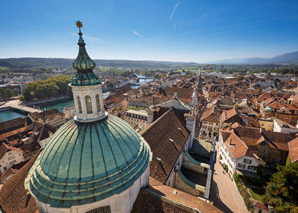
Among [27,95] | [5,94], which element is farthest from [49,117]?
[5,94]

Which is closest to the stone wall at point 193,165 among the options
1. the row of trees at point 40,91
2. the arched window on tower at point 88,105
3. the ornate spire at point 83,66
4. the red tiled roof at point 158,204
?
the red tiled roof at point 158,204

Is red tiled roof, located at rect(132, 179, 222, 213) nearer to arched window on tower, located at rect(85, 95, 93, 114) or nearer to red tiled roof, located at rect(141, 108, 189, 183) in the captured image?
red tiled roof, located at rect(141, 108, 189, 183)

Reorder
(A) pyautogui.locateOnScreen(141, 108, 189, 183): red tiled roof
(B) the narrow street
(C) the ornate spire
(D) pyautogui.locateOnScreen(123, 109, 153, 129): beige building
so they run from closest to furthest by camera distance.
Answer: (C) the ornate spire < (A) pyautogui.locateOnScreen(141, 108, 189, 183): red tiled roof < (B) the narrow street < (D) pyautogui.locateOnScreen(123, 109, 153, 129): beige building

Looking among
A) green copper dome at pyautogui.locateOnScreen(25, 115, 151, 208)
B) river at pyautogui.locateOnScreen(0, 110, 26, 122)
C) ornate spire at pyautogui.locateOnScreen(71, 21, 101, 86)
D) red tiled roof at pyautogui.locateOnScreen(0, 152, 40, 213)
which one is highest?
ornate spire at pyautogui.locateOnScreen(71, 21, 101, 86)

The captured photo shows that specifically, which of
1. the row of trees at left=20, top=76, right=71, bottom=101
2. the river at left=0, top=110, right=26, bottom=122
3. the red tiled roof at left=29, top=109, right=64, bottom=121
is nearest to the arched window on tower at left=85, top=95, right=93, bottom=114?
the red tiled roof at left=29, top=109, right=64, bottom=121

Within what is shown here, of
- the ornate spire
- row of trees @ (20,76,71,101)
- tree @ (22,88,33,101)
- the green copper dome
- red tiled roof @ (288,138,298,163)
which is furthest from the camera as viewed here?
row of trees @ (20,76,71,101)

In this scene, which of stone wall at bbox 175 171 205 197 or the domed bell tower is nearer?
the domed bell tower

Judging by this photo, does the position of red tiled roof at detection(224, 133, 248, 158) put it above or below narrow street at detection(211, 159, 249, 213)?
above

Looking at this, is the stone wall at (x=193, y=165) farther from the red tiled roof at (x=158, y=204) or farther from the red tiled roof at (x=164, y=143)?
the red tiled roof at (x=158, y=204)
